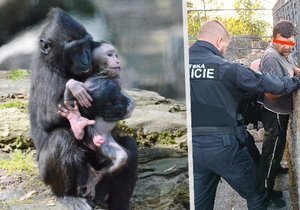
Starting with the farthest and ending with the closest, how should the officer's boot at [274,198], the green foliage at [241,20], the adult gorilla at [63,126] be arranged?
the officer's boot at [274,198], the green foliage at [241,20], the adult gorilla at [63,126]

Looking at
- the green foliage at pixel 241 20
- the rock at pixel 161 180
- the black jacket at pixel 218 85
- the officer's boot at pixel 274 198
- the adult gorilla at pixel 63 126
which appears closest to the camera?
the adult gorilla at pixel 63 126

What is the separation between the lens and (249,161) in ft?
8.96

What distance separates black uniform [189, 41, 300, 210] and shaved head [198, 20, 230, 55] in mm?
33

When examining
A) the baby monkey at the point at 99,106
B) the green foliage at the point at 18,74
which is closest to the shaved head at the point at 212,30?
the baby monkey at the point at 99,106

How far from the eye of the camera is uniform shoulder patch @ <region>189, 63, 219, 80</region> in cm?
260

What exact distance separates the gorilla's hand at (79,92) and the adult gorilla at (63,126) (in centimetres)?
2

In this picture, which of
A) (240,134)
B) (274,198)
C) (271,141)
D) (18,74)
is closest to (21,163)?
(18,74)

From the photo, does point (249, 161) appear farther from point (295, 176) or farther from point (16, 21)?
point (16, 21)

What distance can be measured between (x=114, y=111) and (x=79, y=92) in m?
0.17

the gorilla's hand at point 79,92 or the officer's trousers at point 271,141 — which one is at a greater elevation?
the gorilla's hand at point 79,92

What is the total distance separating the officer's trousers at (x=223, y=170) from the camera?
265 cm

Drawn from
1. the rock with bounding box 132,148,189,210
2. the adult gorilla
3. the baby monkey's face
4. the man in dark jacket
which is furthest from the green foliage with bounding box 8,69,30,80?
the man in dark jacket

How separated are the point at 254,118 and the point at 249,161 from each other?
0.85ft

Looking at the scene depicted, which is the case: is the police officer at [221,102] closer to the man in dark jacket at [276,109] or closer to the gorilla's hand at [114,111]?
the man in dark jacket at [276,109]
